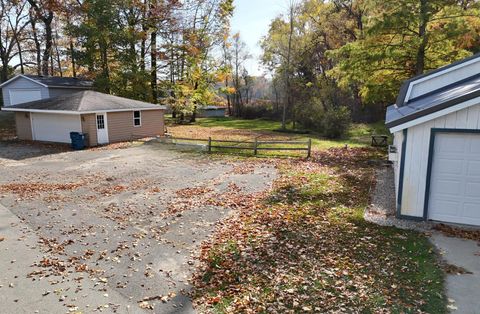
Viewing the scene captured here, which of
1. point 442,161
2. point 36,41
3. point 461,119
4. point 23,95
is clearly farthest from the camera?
point 36,41

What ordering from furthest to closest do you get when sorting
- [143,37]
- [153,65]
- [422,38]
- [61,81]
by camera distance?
1. [153,65]
2. [143,37]
3. [61,81]
4. [422,38]

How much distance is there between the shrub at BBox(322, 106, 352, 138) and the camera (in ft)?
83.1

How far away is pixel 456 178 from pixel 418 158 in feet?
3.15

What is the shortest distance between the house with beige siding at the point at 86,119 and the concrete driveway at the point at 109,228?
5.54 m

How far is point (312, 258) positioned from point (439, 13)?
50.7ft

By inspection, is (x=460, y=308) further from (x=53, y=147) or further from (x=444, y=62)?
(x=53, y=147)

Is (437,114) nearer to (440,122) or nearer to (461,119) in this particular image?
(440,122)

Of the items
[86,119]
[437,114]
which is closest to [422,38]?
[437,114]

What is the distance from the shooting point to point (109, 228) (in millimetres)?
8219

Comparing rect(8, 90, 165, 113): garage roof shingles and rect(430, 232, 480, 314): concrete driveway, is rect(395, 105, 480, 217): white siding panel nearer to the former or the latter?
rect(430, 232, 480, 314): concrete driveway

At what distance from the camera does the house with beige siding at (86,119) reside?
68.6ft

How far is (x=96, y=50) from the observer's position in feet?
97.8

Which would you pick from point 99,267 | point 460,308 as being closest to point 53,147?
point 99,267

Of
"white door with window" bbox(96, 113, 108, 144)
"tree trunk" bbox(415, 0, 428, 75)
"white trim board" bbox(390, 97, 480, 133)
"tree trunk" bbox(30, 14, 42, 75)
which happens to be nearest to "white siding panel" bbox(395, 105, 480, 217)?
"white trim board" bbox(390, 97, 480, 133)
